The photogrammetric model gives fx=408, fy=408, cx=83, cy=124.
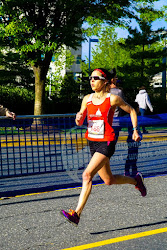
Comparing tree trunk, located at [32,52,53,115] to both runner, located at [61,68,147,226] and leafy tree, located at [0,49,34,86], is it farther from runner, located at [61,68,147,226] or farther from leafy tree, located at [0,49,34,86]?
runner, located at [61,68,147,226]

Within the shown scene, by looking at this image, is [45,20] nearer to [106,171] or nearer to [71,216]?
[106,171]

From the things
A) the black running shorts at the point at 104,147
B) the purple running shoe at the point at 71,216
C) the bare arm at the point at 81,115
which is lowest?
the purple running shoe at the point at 71,216

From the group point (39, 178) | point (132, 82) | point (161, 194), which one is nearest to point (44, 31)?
point (39, 178)

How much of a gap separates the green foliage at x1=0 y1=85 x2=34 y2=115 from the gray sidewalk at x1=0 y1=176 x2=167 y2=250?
56.9 ft

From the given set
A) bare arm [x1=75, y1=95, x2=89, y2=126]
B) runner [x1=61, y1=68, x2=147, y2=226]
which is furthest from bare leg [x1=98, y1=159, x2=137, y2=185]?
bare arm [x1=75, y1=95, x2=89, y2=126]

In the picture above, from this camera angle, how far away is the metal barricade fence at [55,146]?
6.68 m

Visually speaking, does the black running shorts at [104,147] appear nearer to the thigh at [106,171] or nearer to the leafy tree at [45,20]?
the thigh at [106,171]

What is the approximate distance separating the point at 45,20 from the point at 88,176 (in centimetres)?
1468

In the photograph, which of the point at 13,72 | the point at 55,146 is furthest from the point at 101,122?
the point at 13,72

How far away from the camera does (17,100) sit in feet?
78.3

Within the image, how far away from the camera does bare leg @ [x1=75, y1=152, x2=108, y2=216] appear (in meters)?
4.55

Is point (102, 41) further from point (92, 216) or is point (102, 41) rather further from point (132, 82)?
point (92, 216)

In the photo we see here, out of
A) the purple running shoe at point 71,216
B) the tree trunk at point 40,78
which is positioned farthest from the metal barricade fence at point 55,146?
the tree trunk at point 40,78

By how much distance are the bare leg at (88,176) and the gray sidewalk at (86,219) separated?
0.35 m
